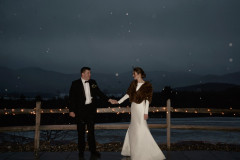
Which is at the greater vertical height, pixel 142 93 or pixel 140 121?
pixel 142 93

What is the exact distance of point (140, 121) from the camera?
6602mm

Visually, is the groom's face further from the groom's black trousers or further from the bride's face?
the bride's face

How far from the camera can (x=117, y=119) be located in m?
84.4

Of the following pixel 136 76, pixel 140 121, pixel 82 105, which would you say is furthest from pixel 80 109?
pixel 136 76

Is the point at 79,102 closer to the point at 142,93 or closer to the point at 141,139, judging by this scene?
the point at 142,93

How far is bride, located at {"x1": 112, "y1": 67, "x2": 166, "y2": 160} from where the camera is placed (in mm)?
6504

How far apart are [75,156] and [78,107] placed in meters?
1.17

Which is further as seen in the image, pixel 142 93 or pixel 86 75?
pixel 86 75

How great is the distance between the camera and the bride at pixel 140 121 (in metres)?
6.50

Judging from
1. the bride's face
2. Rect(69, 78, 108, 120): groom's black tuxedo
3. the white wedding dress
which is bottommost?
the white wedding dress

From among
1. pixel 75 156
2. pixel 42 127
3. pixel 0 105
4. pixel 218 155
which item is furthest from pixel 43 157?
pixel 0 105

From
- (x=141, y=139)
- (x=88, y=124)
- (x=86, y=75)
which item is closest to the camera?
(x=141, y=139)

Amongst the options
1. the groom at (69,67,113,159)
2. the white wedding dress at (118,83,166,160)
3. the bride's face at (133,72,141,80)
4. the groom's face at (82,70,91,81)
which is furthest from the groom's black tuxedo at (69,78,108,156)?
the bride's face at (133,72,141,80)

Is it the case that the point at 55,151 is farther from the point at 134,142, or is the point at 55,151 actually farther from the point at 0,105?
the point at 0,105
